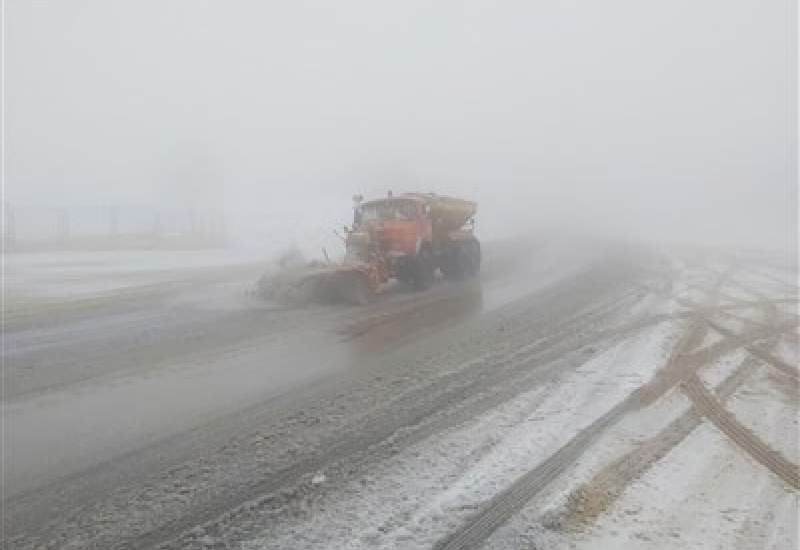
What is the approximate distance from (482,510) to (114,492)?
2460 mm

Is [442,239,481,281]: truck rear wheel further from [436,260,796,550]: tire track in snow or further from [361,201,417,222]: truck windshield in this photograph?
[436,260,796,550]: tire track in snow

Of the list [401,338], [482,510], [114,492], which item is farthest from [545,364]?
[114,492]

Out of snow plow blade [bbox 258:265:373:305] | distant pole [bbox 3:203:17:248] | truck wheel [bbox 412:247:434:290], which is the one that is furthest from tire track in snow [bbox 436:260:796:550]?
distant pole [bbox 3:203:17:248]

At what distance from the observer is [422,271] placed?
15.7 metres

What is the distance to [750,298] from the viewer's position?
13.9 meters

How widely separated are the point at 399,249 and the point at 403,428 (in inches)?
379

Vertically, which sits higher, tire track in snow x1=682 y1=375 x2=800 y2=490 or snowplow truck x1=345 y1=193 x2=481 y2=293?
snowplow truck x1=345 y1=193 x2=481 y2=293

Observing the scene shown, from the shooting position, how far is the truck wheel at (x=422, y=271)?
15.6 metres

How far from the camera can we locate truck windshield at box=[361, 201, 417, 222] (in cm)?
1584

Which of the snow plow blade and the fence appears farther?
the fence

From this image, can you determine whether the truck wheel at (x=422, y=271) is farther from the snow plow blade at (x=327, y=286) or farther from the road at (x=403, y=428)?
the road at (x=403, y=428)

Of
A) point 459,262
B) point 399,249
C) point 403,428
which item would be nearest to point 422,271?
point 399,249

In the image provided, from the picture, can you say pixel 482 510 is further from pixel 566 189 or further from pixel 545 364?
pixel 566 189

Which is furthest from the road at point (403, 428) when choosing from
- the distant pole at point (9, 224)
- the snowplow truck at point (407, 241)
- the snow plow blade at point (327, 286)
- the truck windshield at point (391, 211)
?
the distant pole at point (9, 224)
